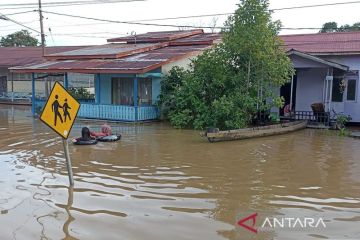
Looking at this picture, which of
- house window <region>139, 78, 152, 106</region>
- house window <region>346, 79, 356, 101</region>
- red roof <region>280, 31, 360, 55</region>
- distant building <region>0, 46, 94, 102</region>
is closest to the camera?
house window <region>346, 79, 356, 101</region>

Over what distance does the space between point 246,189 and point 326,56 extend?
1366 centimetres

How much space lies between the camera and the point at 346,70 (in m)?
18.0

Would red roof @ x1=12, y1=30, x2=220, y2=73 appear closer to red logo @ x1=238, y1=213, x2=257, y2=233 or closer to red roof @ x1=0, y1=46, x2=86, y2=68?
red roof @ x1=0, y1=46, x2=86, y2=68

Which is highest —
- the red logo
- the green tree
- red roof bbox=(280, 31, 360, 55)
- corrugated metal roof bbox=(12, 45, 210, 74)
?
the green tree

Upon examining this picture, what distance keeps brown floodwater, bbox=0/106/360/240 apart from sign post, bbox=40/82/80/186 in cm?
132

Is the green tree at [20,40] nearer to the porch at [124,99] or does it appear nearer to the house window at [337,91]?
the porch at [124,99]

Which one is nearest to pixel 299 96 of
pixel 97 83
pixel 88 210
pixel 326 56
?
pixel 326 56

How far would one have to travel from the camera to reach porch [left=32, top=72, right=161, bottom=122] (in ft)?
67.8

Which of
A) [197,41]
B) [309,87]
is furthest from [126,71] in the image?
[309,87]

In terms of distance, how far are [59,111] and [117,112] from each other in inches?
542

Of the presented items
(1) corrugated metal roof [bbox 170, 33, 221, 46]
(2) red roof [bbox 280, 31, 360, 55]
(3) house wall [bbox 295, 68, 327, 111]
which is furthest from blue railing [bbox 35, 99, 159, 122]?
(2) red roof [bbox 280, 31, 360, 55]

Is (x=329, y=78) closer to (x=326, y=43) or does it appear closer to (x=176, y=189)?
(x=326, y=43)

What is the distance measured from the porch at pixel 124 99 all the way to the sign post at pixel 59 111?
12563 millimetres

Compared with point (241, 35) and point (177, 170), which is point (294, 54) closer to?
point (241, 35)
